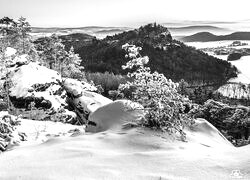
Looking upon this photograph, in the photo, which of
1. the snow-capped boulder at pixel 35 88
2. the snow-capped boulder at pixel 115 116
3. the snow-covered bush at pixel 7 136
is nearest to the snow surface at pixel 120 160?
the snow-capped boulder at pixel 115 116

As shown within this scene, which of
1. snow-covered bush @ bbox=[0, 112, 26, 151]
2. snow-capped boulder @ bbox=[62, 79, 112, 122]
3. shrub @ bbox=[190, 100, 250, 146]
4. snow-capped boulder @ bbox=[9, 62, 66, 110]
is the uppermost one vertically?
snow-covered bush @ bbox=[0, 112, 26, 151]

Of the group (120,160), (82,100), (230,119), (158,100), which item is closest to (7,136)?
(158,100)

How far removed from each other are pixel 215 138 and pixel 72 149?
5624 millimetres

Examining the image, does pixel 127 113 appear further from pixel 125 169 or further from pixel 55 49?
A: pixel 55 49

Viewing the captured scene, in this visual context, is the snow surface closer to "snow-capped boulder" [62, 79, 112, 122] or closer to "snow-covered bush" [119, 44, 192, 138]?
"snow-covered bush" [119, 44, 192, 138]

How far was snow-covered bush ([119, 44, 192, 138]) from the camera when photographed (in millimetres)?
8812

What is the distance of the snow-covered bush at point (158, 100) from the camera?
28.9 feet

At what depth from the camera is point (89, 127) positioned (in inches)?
417

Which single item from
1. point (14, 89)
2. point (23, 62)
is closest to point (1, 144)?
point (14, 89)

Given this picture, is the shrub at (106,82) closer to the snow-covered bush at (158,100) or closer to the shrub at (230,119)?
the shrub at (230,119)

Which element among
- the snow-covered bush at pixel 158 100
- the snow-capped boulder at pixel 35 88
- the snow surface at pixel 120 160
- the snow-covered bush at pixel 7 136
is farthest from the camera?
the snow-capped boulder at pixel 35 88

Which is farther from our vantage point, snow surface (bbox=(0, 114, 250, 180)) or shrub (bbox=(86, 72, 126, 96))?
shrub (bbox=(86, 72, 126, 96))

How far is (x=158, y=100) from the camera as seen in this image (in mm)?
9352

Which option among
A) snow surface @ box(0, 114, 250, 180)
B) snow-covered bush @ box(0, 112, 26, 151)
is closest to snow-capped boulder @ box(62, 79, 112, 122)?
snow-covered bush @ box(0, 112, 26, 151)
